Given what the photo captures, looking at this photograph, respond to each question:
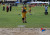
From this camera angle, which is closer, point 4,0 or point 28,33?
point 28,33

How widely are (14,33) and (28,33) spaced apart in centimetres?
99

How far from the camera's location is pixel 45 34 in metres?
11.9

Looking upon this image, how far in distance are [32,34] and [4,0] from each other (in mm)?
82732

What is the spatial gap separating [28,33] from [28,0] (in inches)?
3320

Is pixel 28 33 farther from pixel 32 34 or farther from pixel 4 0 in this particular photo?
pixel 4 0

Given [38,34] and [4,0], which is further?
[4,0]

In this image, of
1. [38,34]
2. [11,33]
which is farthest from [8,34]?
[38,34]

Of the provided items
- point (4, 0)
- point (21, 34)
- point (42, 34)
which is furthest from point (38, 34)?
point (4, 0)

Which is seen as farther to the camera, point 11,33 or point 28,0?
point 28,0

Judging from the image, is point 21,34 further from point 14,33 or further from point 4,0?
point 4,0

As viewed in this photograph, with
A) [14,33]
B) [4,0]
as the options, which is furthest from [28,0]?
[14,33]

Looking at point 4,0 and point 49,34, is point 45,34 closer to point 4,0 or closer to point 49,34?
point 49,34

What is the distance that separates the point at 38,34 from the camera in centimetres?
1191

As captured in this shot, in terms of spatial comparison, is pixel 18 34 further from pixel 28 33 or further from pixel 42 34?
pixel 42 34
